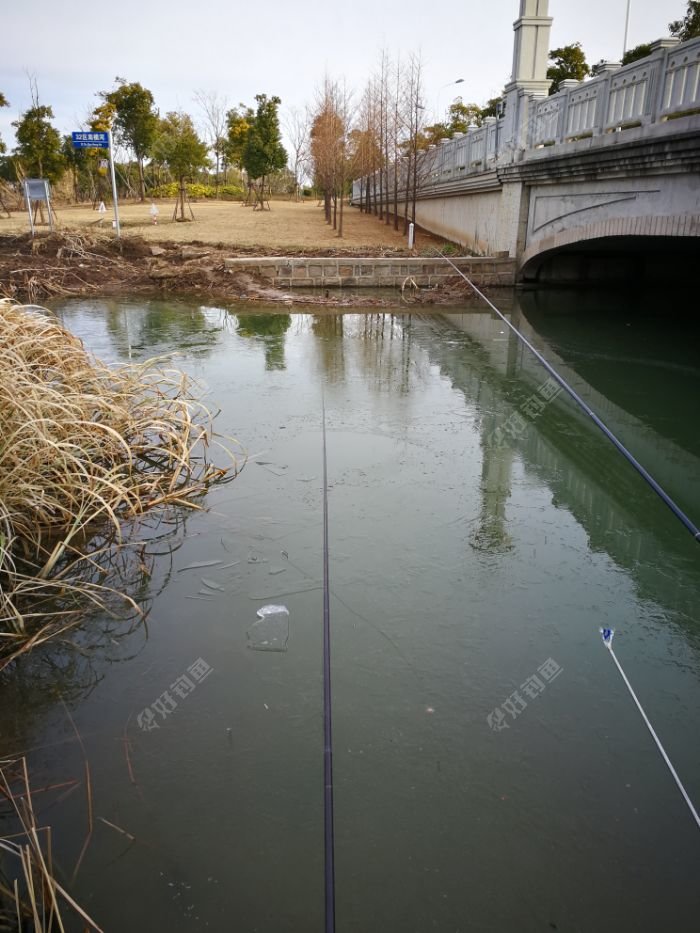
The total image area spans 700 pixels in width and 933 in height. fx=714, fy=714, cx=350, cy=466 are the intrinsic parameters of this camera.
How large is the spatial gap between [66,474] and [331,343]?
5.14 meters

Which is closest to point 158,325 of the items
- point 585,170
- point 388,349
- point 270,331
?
point 270,331

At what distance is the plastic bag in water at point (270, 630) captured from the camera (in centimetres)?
258

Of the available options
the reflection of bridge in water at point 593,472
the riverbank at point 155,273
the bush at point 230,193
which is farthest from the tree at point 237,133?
the reflection of bridge in water at point 593,472

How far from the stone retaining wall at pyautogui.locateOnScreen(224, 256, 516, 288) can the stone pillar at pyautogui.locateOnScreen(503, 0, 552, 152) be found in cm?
186

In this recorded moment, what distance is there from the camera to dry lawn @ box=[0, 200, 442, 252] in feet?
46.9

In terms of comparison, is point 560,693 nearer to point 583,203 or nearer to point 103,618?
point 103,618

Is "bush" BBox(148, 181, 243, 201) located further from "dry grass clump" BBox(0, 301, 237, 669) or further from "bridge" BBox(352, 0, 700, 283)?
"dry grass clump" BBox(0, 301, 237, 669)

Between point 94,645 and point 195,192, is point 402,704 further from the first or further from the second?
point 195,192

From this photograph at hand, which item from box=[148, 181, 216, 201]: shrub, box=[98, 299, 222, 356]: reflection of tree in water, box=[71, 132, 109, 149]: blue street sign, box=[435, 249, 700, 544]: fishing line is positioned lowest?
box=[98, 299, 222, 356]: reflection of tree in water

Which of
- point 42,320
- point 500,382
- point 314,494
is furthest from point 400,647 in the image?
point 500,382

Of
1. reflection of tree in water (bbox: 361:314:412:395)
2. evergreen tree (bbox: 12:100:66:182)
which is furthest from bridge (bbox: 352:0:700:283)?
evergreen tree (bbox: 12:100:66:182)

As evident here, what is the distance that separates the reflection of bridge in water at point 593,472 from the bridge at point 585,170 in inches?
86.1

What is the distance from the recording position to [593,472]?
429cm

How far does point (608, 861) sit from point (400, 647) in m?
0.98
